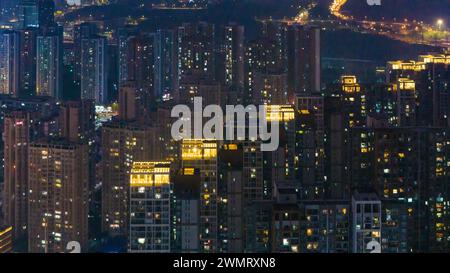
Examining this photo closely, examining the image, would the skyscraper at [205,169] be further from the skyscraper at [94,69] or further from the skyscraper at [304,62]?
the skyscraper at [94,69]

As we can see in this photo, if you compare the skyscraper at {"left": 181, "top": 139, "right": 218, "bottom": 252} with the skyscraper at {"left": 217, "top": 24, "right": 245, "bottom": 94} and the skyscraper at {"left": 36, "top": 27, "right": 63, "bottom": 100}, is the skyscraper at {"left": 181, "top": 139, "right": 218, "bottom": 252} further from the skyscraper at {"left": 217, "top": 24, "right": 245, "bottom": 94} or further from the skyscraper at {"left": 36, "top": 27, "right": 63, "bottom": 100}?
the skyscraper at {"left": 36, "top": 27, "right": 63, "bottom": 100}

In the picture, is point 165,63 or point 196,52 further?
point 165,63

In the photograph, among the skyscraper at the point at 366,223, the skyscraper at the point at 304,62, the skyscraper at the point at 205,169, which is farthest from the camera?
the skyscraper at the point at 304,62

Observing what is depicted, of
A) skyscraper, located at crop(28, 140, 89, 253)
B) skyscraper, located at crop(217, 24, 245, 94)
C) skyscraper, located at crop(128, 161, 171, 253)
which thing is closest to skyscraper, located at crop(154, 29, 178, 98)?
skyscraper, located at crop(217, 24, 245, 94)

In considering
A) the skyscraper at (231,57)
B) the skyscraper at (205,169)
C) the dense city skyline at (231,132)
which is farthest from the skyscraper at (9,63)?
the skyscraper at (205,169)

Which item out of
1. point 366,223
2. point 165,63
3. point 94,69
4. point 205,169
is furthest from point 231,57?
point 366,223

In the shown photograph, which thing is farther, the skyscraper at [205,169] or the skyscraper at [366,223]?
the skyscraper at [205,169]

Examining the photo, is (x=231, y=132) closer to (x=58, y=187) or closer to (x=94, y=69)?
(x=58, y=187)
